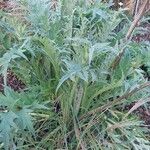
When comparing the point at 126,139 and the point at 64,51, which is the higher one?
the point at 64,51

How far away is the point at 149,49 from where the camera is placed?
2273mm

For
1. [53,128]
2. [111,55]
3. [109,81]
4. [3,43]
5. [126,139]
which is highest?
[3,43]

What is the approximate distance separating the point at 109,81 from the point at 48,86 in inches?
13.6

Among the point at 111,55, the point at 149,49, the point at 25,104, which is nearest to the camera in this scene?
the point at 25,104

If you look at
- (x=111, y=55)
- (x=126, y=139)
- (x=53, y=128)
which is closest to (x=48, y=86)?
(x=53, y=128)

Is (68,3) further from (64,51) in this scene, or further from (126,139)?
(126,139)

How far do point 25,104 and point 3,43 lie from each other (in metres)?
0.42

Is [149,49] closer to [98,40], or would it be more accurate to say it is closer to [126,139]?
[98,40]

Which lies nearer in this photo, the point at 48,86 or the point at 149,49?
the point at 48,86

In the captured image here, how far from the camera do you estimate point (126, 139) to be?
83.7 inches

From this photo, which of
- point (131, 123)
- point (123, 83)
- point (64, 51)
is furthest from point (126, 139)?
point (64, 51)

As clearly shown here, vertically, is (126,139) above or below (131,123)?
below

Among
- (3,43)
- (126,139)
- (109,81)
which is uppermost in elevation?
(3,43)

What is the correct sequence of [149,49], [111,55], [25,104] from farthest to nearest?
[149,49] → [111,55] → [25,104]
